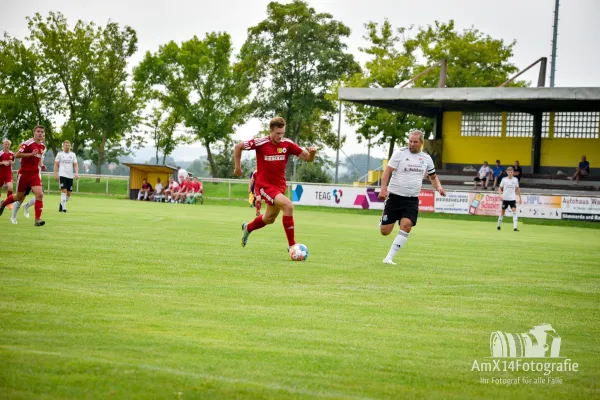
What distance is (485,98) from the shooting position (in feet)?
155

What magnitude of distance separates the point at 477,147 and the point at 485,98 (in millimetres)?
7030

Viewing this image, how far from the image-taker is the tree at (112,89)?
69.4 meters

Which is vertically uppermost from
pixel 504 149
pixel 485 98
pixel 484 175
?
pixel 485 98

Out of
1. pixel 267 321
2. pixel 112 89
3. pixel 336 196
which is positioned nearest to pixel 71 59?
pixel 112 89

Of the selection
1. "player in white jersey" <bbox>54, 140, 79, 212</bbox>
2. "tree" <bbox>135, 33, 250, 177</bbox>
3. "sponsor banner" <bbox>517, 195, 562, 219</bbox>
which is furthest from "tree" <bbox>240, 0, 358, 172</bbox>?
"player in white jersey" <bbox>54, 140, 79, 212</bbox>

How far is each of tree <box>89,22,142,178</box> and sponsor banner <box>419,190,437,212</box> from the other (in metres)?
35.7

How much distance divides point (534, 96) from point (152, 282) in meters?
39.0

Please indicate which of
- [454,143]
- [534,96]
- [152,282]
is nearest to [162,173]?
[454,143]

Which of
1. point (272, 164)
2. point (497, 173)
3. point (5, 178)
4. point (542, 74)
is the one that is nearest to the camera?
point (272, 164)

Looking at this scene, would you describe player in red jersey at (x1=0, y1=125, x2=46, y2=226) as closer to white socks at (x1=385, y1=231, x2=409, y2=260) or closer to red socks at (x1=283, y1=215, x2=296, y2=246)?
red socks at (x1=283, y1=215, x2=296, y2=246)

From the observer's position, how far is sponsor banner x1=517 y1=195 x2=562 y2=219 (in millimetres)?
39062

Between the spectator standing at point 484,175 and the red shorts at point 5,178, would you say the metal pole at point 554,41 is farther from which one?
the red shorts at point 5,178

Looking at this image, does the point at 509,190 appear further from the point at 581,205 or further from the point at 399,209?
the point at 399,209

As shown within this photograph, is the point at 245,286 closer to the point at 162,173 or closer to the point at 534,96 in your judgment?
the point at 534,96
